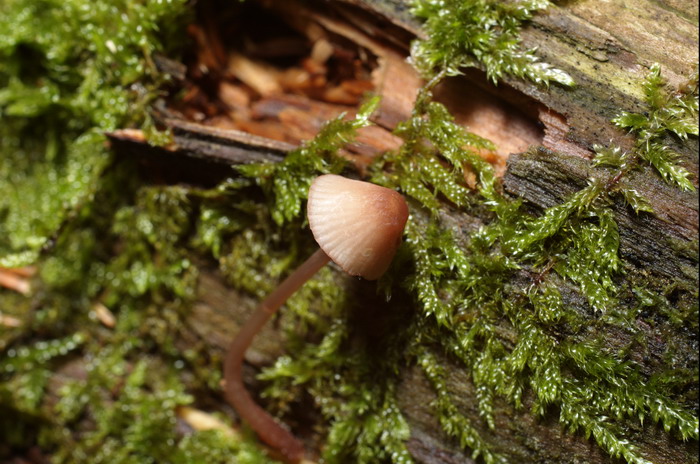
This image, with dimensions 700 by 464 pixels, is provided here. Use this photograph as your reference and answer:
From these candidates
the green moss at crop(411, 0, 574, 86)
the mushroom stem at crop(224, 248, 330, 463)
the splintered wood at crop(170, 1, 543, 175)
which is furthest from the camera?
the mushroom stem at crop(224, 248, 330, 463)

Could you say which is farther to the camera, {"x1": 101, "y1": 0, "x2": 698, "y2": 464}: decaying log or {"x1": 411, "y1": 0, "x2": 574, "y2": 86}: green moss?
{"x1": 411, "y1": 0, "x2": 574, "y2": 86}: green moss

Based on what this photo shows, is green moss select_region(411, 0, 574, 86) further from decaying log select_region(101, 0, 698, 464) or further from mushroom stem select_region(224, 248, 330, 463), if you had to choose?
mushroom stem select_region(224, 248, 330, 463)

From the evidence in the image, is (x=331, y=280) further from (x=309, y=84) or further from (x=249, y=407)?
(x=309, y=84)

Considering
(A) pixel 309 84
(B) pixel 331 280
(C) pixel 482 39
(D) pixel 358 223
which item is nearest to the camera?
(D) pixel 358 223

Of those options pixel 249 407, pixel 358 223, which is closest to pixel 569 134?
pixel 358 223

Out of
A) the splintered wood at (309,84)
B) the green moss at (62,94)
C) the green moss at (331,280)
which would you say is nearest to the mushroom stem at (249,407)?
the green moss at (331,280)

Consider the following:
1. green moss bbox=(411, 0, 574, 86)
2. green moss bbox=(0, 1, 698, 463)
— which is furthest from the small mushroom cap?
green moss bbox=(411, 0, 574, 86)

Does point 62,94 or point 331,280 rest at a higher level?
point 62,94

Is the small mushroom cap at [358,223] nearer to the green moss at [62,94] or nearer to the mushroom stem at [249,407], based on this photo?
the mushroom stem at [249,407]
